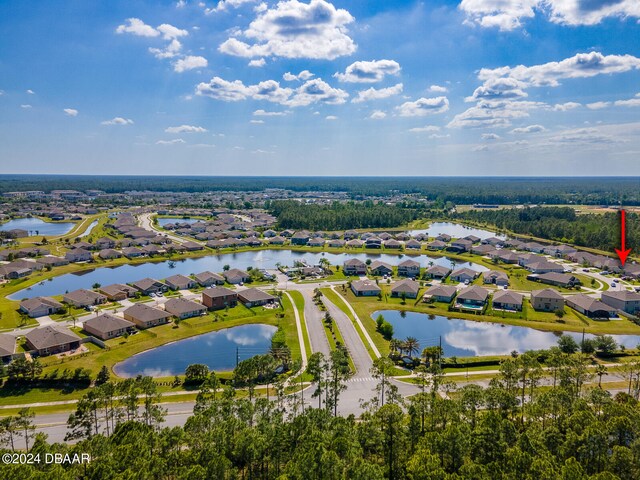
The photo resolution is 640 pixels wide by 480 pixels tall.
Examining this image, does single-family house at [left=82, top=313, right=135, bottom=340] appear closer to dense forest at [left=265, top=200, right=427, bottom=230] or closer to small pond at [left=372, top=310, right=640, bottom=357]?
small pond at [left=372, top=310, right=640, bottom=357]

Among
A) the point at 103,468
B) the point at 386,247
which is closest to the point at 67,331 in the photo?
the point at 103,468

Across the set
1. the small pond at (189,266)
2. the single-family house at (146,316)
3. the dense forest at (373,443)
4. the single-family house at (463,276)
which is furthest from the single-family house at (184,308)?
the single-family house at (463,276)

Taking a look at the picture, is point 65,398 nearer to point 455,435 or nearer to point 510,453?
point 455,435

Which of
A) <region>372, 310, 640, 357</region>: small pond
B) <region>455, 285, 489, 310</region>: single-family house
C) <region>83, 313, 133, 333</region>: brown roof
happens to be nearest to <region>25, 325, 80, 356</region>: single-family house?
<region>83, 313, 133, 333</region>: brown roof

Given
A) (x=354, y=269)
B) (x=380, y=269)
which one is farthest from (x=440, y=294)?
(x=354, y=269)

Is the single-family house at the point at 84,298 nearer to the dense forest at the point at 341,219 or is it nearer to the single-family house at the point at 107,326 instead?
the single-family house at the point at 107,326

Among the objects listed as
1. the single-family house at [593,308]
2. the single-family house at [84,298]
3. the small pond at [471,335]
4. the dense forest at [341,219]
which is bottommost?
the small pond at [471,335]

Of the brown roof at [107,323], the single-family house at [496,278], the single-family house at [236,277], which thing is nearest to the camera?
the brown roof at [107,323]
